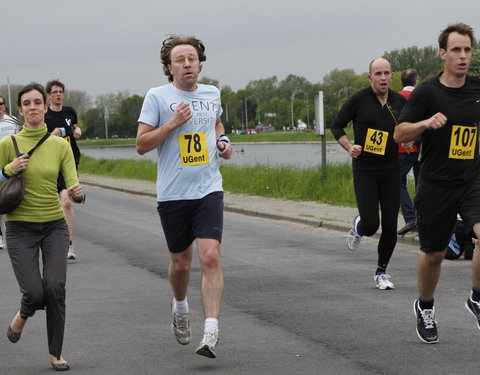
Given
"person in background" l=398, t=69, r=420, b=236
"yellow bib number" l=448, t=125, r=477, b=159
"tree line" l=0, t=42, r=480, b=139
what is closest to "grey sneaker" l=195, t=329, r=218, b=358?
"yellow bib number" l=448, t=125, r=477, b=159

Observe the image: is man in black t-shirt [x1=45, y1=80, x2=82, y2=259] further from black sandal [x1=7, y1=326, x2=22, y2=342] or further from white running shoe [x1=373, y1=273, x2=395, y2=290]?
black sandal [x1=7, y1=326, x2=22, y2=342]

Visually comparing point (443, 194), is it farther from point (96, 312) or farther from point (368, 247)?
point (368, 247)

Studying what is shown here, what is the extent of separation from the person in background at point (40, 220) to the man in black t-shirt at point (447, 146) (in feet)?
7.09

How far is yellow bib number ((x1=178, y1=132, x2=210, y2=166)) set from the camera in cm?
605

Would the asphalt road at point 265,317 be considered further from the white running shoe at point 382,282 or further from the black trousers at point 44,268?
the black trousers at point 44,268

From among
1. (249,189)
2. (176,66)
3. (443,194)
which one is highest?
(176,66)

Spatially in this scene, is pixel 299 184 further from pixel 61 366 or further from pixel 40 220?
pixel 61 366

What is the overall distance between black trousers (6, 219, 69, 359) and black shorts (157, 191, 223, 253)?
0.64 m

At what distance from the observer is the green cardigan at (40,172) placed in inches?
232

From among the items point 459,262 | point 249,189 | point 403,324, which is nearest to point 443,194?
point 403,324

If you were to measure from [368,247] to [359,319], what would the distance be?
4954 millimetres

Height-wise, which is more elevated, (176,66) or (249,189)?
(176,66)

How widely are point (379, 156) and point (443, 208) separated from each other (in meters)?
2.52

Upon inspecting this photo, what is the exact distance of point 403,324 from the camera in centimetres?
694
